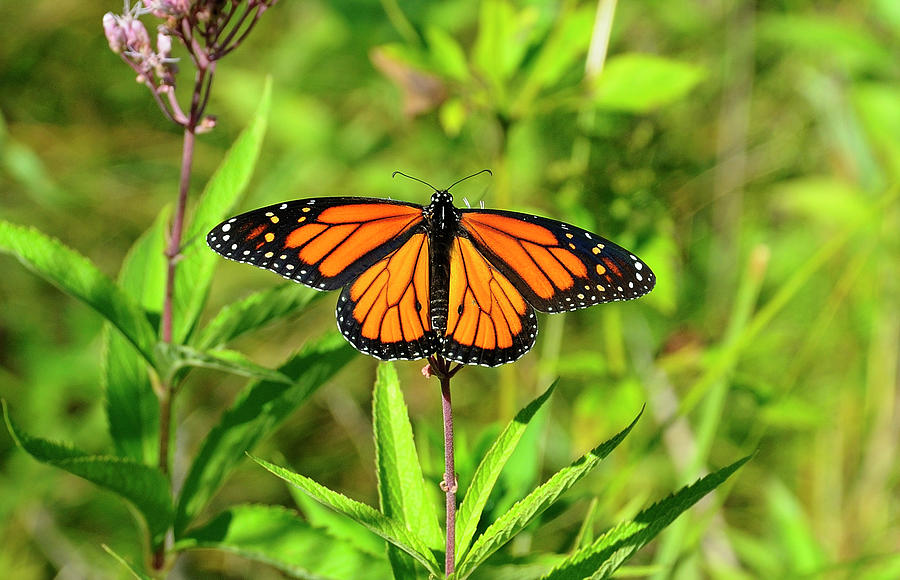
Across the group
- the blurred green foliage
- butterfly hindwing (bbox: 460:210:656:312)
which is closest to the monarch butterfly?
butterfly hindwing (bbox: 460:210:656:312)

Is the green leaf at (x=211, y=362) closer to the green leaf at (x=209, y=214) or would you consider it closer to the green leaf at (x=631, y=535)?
the green leaf at (x=209, y=214)

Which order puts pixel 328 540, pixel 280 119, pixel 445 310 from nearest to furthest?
pixel 328 540
pixel 445 310
pixel 280 119

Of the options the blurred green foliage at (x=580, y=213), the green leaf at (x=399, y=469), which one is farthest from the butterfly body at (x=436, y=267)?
the blurred green foliage at (x=580, y=213)

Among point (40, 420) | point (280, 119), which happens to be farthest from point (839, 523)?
point (40, 420)

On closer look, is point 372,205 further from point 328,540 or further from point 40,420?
point 40,420

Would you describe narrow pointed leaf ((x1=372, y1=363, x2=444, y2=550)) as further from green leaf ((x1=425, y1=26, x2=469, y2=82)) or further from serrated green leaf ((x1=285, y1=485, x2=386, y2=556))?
green leaf ((x1=425, y1=26, x2=469, y2=82))

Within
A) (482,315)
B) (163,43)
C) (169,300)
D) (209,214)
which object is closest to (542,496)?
(482,315)
